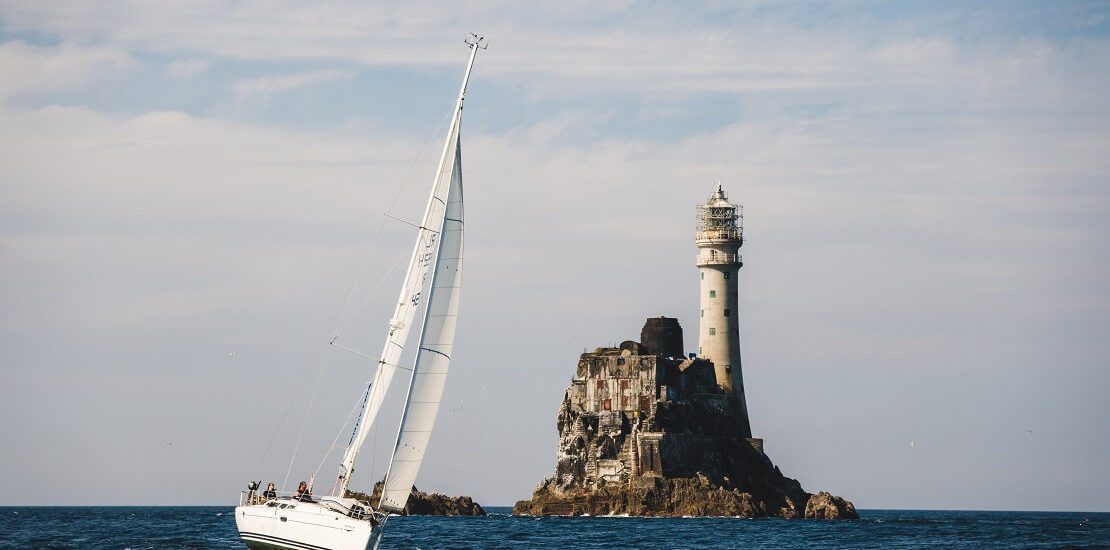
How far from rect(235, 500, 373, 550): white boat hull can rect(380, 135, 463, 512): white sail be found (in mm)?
1178

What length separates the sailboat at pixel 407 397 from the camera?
37.9 metres

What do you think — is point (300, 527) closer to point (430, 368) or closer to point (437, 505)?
point (430, 368)

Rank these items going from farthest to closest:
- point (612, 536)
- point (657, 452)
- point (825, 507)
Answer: point (825, 507), point (657, 452), point (612, 536)

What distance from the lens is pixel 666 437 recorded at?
88.7 meters

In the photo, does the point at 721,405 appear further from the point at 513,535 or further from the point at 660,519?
the point at 513,535

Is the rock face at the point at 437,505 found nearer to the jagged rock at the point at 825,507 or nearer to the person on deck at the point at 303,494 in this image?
the jagged rock at the point at 825,507

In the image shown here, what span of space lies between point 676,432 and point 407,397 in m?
53.7

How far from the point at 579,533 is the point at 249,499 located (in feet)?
95.2

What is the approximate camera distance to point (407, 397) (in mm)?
37938

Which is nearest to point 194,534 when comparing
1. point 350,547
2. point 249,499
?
point 249,499

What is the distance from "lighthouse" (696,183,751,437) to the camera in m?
95.6

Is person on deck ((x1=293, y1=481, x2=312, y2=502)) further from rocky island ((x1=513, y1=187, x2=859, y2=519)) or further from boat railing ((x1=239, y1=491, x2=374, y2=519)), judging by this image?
rocky island ((x1=513, y1=187, x2=859, y2=519))

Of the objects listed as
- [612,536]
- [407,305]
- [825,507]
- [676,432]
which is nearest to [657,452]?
[676,432]

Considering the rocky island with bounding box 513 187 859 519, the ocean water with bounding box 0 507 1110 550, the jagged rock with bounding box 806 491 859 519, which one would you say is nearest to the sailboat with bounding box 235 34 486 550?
the ocean water with bounding box 0 507 1110 550
